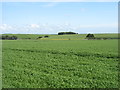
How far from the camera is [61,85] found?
30.5 ft

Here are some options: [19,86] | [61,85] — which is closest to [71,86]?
[61,85]

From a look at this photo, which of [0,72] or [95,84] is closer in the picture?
[95,84]

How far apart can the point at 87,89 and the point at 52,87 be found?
1.79 m

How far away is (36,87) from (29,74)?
2812 millimetres

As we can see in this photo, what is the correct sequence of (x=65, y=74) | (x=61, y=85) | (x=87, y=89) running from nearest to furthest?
1. (x=87, y=89)
2. (x=61, y=85)
3. (x=65, y=74)

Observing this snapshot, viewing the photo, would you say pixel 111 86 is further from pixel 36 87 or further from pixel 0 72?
pixel 0 72

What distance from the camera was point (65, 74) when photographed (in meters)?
11.6

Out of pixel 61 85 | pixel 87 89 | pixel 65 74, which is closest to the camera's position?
pixel 87 89

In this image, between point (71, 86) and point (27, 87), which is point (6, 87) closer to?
point (27, 87)

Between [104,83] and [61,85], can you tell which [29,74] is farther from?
[104,83]

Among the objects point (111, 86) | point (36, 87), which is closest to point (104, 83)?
point (111, 86)

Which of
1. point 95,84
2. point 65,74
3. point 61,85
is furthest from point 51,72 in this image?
point 95,84

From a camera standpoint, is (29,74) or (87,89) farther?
(29,74)

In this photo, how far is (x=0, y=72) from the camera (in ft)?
40.3
